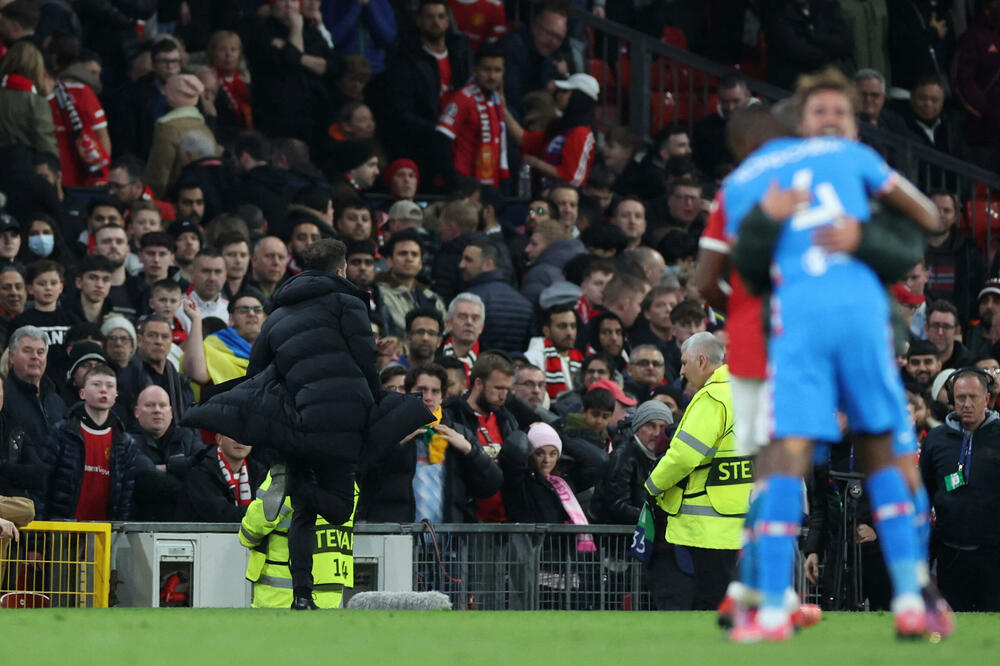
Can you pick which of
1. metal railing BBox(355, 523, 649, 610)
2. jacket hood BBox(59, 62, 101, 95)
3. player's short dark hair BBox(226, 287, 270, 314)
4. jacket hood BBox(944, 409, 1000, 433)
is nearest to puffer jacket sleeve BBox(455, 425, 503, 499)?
metal railing BBox(355, 523, 649, 610)

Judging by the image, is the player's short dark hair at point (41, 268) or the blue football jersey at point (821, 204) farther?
the player's short dark hair at point (41, 268)

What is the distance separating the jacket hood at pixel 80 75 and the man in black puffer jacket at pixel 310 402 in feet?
22.2

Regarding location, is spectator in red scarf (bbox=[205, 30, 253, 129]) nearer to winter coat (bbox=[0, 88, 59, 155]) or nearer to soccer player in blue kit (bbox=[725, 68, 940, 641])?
winter coat (bbox=[0, 88, 59, 155])

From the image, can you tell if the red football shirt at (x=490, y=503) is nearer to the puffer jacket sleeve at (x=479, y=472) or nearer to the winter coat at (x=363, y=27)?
the puffer jacket sleeve at (x=479, y=472)

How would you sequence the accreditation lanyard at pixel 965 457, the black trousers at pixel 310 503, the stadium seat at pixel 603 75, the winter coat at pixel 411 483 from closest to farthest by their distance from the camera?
the black trousers at pixel 310 503 → the winter coat at pixel 411 483 → the accreditation lanyard at pixel 965 457 → the stadium seat at pixel 603 75

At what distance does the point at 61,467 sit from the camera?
11.0m

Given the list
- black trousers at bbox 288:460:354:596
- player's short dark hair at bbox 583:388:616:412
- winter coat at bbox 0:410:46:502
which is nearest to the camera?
black trousers at bbox 288:460:354:596

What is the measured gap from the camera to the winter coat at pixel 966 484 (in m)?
11.5

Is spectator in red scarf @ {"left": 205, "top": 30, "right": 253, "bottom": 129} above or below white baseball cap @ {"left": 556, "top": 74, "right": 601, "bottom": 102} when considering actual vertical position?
below

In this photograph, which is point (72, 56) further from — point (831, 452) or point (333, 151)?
point (831, 452)

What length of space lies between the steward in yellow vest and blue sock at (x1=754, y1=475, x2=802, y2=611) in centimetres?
407

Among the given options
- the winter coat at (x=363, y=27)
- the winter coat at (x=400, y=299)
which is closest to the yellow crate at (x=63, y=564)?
the winter coat at (x=400, y=299)

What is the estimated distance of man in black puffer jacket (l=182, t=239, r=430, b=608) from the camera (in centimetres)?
984

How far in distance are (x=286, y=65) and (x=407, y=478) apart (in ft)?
24.2
